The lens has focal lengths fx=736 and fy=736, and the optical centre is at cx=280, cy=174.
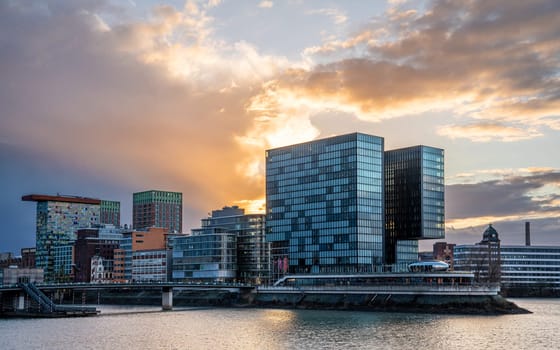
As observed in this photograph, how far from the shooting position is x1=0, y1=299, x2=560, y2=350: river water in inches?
3770

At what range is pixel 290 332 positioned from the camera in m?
112

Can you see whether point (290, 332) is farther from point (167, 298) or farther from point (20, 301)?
point (167, 298)

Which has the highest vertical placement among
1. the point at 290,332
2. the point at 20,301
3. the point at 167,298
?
the point at 290,332

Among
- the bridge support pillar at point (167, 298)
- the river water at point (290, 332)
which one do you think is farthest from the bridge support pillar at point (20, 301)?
the bridge support pillar at point (167, 298)

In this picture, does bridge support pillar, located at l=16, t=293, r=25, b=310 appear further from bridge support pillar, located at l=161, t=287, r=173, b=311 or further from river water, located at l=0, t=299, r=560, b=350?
bridge support pillar, located at l=161, t=287, r=173, b=311

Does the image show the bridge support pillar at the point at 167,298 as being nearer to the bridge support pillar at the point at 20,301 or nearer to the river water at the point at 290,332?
the river water at the point at 290,332

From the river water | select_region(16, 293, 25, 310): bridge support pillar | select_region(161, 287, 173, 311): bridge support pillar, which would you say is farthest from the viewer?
select_region(161, 287, 173, 311): bridge support pillar

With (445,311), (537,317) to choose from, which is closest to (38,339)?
(445,311)

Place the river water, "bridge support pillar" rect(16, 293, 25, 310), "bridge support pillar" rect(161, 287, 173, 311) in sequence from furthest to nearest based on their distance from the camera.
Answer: "bridge support pillar" rect(161, 287, 173, 311), "bridge support pillar" rect(16, 293, 25, 310), the river water

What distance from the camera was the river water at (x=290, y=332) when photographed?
95750 millimetres

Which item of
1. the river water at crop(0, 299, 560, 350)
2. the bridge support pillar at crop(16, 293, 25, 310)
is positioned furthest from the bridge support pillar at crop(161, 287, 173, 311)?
the bridge support pillar at crop(16, 293, 25, 310)

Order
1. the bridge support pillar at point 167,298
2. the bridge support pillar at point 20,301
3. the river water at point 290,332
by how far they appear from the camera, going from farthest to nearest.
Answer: the bridge support pillar at point 167,298 < the bridge support pillar at point 20,301 < the river water at point 290,332

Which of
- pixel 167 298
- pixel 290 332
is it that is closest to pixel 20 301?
pixel 167 298

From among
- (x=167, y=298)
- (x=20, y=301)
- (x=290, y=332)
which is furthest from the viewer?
(x=167, y=298)
